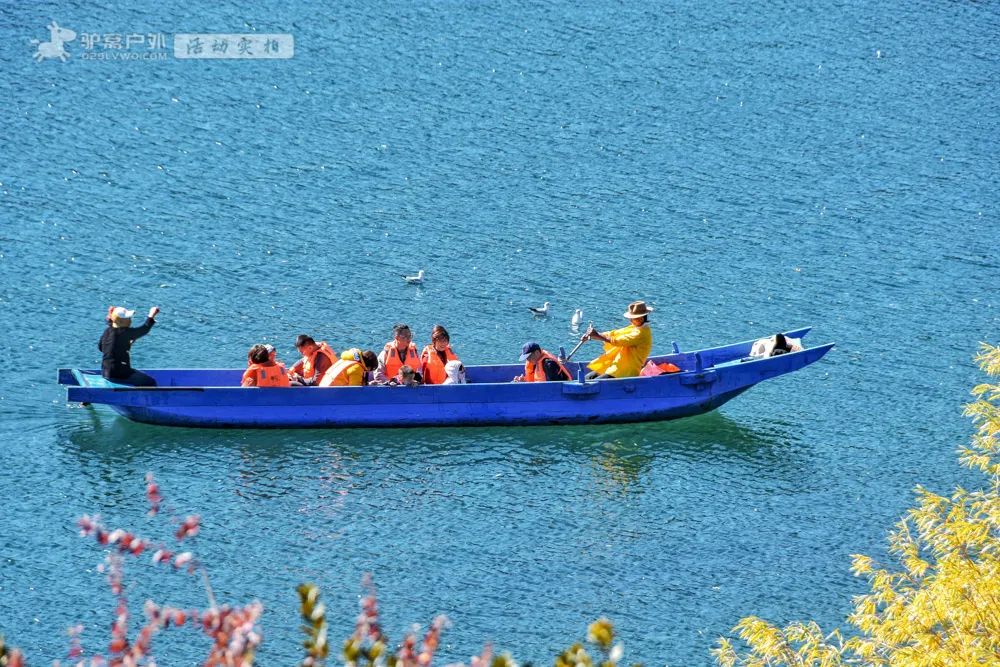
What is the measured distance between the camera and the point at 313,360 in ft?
75.1

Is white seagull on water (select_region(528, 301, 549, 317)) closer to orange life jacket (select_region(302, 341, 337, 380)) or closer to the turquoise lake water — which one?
the turquoise lake water

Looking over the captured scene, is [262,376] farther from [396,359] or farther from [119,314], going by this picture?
[119,314]

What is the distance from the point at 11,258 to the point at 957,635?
1904 cm

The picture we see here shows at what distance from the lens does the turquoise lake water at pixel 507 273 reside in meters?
18.6

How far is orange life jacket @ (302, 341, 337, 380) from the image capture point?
2289cm

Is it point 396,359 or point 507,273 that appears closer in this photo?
point 396,359

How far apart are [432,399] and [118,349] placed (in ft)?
14.2

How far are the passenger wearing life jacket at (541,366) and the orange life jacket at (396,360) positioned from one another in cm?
154

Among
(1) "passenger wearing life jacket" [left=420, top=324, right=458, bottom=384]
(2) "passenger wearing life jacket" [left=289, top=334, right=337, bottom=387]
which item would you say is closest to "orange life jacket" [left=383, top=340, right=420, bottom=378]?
(1) "passenger wearing life jacket" [left=420, top=324, right=458, bottom=384]

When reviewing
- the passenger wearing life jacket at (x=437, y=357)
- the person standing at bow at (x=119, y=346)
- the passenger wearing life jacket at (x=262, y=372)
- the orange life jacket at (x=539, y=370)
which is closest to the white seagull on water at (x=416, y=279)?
the passenger wearing life jacket at (x=437, y=357)
